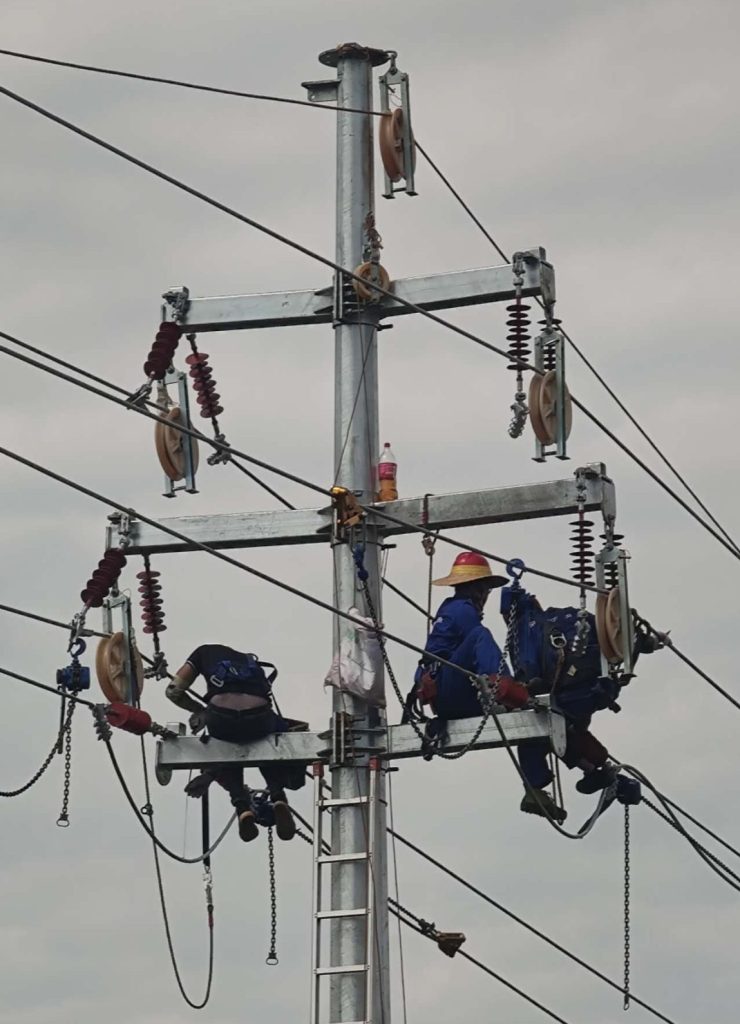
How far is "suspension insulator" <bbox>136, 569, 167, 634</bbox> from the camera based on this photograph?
99.5 ft

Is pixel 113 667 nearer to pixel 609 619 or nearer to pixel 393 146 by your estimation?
pixel 609 619

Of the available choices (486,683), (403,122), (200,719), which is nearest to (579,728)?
(486,683)

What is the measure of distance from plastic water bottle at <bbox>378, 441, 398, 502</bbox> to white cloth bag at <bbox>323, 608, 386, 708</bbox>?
89 cm

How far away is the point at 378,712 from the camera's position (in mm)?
29703

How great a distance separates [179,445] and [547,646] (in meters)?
3.27

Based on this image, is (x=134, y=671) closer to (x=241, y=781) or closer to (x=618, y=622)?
(x=241, y=781)

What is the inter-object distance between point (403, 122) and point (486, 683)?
4.37 meters

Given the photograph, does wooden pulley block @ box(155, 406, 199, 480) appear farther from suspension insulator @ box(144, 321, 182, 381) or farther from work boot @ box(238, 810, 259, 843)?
work boot @ box(238, 810, 259, 843)

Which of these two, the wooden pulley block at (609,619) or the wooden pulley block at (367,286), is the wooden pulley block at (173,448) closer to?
the wooden pulley block at (367,286)

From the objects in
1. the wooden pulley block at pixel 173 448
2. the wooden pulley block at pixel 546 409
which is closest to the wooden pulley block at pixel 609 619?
the wooden pulley block at pixel 546 409

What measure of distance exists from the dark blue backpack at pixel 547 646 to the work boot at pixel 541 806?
992 millimetres

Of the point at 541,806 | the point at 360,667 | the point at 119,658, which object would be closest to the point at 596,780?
the point at 541,806

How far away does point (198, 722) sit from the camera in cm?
3020

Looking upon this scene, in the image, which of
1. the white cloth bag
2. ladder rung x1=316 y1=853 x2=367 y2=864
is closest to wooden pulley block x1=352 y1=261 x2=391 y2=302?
the white cloth bag
